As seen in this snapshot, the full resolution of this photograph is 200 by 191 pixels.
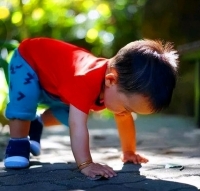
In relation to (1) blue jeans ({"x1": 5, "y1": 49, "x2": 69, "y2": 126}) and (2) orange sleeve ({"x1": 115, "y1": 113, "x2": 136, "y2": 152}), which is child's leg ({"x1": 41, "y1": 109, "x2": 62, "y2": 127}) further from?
(2) orange sleeve ({"x1": 115, "y1": 113, "x2": 136, "y2": 152})

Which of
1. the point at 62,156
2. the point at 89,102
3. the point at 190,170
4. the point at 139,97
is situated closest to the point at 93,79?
the point at 89,102

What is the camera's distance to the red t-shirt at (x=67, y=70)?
2426 mm

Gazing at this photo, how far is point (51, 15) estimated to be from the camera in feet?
24.6

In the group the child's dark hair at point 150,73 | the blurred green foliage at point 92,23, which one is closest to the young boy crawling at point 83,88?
the child's dark hair at point 150,73

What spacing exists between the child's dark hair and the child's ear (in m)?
0.03

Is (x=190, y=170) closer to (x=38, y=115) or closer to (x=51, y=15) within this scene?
(x=38, y=115)

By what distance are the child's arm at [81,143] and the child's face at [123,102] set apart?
0.13 m

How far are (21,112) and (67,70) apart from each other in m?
0.29

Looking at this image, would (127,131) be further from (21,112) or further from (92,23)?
(92,23)

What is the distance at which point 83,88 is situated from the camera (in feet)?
7.94

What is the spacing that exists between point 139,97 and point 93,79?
0.26 metres

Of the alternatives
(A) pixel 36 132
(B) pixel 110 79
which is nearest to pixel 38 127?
(A) pixel 36 132

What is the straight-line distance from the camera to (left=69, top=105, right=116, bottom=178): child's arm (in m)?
2.34

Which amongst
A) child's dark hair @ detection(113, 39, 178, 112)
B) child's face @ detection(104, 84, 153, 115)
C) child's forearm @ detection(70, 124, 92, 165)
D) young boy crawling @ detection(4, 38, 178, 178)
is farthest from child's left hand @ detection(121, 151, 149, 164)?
child's dark hair @ detection(113, 39, 178, 112)
